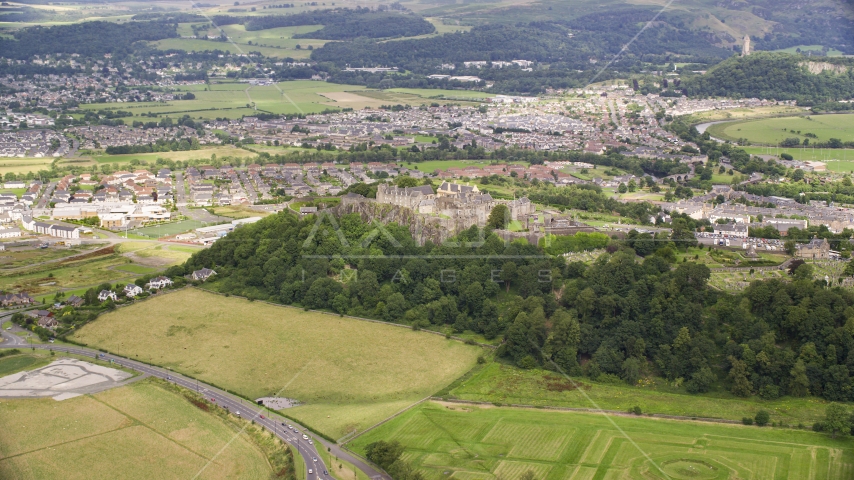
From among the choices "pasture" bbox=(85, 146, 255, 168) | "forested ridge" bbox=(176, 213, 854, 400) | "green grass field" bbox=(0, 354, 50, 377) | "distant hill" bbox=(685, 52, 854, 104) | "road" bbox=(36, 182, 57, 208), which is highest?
"distant hill" bbox=(685, 52, 854, 104)

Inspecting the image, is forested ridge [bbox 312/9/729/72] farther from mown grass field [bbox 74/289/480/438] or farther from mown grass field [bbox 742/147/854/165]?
mown grass field [bbox 74/289/480/438]

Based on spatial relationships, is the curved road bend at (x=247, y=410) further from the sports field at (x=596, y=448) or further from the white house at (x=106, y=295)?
the white house at (x=106, y=295)

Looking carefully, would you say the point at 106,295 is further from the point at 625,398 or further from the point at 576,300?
the point at 625,398

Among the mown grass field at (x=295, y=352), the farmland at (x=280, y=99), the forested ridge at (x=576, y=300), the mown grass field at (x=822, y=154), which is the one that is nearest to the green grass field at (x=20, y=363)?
the mown grass field at (x=295, y=352)

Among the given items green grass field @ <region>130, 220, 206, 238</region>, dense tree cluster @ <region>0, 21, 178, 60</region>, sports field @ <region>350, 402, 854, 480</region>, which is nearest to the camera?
sports field @ <region>350, 402, 854, 480</region>

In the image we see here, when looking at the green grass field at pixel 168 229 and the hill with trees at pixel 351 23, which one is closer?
the green grass field at pixel 168 229

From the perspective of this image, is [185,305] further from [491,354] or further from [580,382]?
[580,382]

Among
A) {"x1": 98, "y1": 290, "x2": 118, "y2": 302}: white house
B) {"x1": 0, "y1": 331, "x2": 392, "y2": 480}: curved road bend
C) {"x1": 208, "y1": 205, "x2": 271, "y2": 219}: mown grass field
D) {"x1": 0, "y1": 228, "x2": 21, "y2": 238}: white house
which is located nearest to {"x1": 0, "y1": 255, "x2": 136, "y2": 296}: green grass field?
{"x1": 98, "y1": 290, "x2": 118, "y2": 302}: white house
